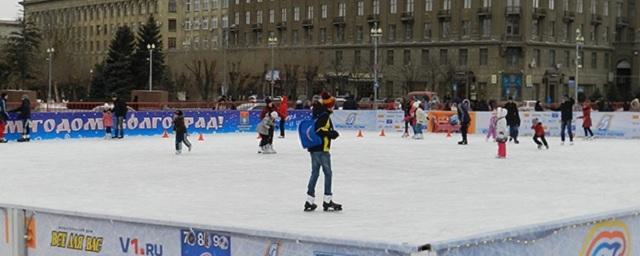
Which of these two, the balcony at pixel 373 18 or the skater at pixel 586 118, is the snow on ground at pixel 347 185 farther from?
the balcony at pixel 373 18

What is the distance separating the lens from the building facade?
76.8m

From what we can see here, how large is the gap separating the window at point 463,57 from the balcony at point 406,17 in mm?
6763

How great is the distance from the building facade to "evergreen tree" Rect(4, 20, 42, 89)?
1332 cm

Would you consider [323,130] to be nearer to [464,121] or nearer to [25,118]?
[464,121]

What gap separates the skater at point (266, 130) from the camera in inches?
→ 989

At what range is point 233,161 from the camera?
22859mm

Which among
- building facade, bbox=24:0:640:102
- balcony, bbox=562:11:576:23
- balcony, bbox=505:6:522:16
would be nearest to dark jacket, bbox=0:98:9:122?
building facade, bbox=24:0:640:102

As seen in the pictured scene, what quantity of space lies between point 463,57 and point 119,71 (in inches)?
1170

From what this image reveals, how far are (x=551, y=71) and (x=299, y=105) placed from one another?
39.3 metres

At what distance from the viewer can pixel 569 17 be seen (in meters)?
80.5

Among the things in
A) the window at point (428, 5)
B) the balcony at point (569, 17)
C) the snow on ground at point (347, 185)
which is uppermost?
the window at point (428, 5)

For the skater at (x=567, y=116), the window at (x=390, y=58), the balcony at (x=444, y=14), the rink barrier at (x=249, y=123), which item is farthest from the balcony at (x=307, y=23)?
the skater at (x=567, y=116)

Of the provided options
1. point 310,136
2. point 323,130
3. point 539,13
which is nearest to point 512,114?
point 323,130

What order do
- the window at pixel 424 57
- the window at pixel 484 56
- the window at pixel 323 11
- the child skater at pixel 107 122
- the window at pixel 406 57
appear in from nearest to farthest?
the child skater at pixel 107 122, the window at pixel 484 56, the window at pixel 424 57, the window at pixel 406 57, the window at pixel 323 11
